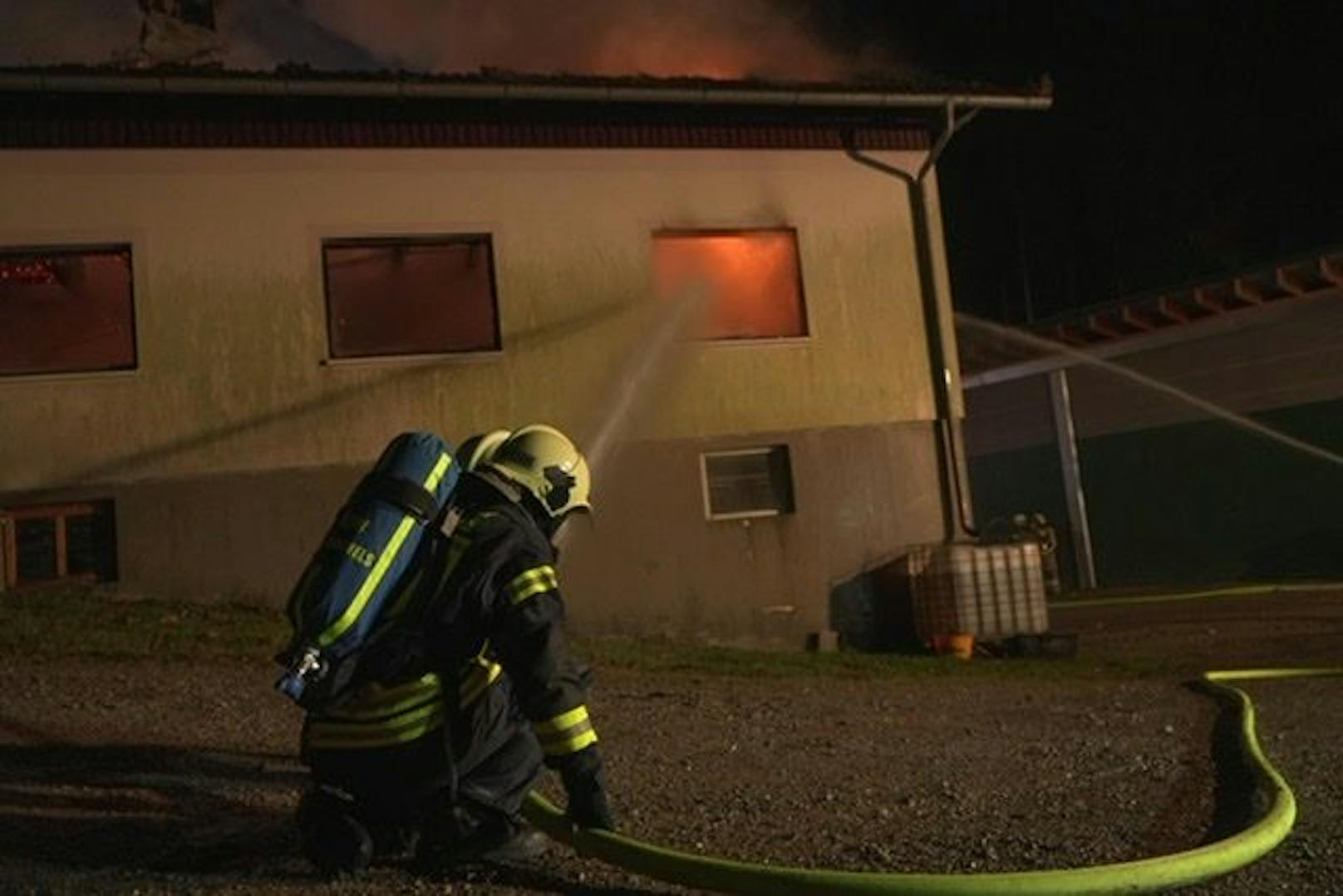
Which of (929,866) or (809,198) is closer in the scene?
(929,866)

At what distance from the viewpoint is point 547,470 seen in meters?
3.74

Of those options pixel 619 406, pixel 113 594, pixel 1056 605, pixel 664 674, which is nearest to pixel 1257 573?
pixel 1056 605

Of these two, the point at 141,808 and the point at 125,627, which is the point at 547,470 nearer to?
the point at 141,808

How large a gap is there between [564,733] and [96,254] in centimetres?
818

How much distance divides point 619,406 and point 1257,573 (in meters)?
9.68

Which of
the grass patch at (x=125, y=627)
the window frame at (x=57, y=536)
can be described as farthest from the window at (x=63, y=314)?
the grass patch at (x=125, y=627)

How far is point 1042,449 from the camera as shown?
1923 cm

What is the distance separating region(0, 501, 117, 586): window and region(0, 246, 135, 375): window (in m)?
1.26

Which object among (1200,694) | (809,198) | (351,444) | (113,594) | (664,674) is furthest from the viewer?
(809,198)

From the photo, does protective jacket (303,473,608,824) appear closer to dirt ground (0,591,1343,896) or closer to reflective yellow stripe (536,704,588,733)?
reflective yellow stripe (536,704,588,733)

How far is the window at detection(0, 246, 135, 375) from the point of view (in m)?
10.4

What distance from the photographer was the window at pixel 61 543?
9.55m

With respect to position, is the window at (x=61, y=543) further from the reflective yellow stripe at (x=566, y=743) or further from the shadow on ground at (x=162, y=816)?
the reflective yellow stripe at (x=566, y=743)

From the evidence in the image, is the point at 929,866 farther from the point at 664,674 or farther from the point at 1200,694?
the point at 664,674
